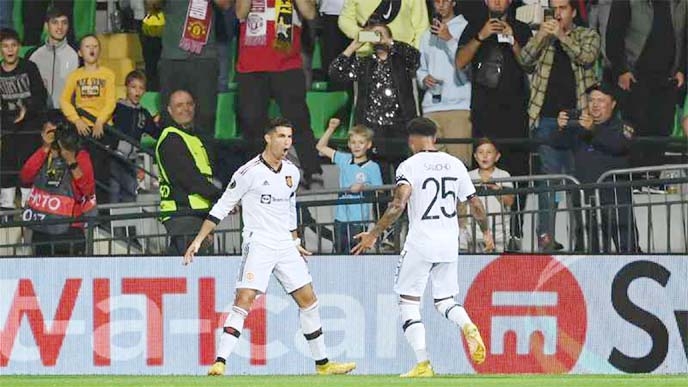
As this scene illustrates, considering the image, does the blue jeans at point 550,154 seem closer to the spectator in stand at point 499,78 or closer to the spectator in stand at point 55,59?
the spectator in stand at point 499,78

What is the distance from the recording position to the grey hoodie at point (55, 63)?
18983mm

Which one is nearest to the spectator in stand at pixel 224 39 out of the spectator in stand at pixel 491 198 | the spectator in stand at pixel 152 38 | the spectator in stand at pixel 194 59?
the spectator in stand at pixel 194 59

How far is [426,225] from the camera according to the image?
1418 centimetres

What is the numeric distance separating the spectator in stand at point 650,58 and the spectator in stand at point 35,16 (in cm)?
579

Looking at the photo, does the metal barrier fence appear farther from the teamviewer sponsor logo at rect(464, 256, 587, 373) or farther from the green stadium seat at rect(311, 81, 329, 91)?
the green stadium seat at rect(311, 81, 329, 91)

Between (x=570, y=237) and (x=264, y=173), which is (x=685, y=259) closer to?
(x=570, y=237)

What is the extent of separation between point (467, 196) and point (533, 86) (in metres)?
Answer: 4.17

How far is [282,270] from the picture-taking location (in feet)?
48.5

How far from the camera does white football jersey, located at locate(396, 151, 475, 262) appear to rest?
1406cm

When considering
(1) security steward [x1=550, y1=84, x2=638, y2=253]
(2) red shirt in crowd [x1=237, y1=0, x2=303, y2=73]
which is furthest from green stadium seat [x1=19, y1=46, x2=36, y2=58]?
(1) security steward [x1=550, y1=84, x2=638, y2=253]

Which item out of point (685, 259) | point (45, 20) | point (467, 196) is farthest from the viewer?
point (45, 20)

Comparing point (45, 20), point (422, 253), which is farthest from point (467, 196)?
point (45, 20)

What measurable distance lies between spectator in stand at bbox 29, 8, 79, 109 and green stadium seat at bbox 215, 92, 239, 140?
1.57 metres

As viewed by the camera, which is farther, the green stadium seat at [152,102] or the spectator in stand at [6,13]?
the spectator in stand at [6,13]
